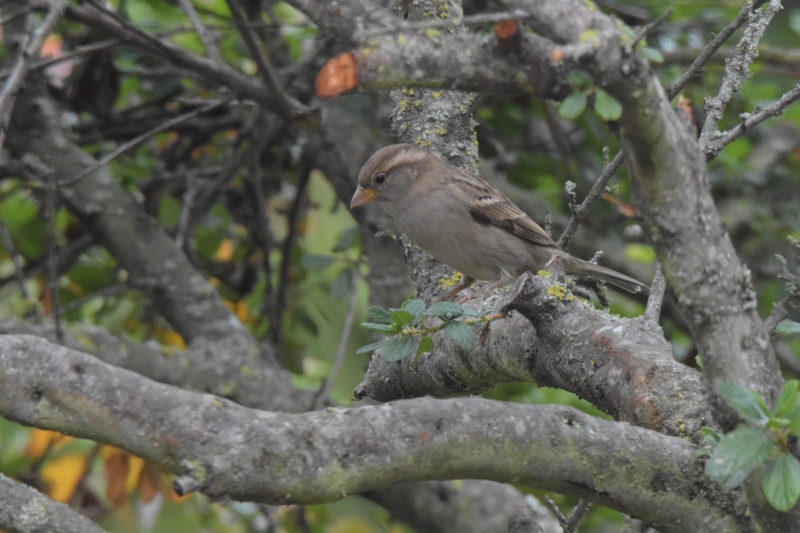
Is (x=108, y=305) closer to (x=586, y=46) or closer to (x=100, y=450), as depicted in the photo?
(x=100, y=450)

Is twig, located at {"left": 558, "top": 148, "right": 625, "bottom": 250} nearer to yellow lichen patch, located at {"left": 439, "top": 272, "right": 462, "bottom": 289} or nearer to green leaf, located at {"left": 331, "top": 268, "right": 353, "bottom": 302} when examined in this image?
yellow lichen patch, located at {"left": 439, "top": 272, "right": 462, "bottom": 289}

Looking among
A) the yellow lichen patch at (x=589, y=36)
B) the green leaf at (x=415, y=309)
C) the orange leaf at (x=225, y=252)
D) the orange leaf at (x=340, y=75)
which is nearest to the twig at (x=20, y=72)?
the green leaf at (x=415, y=309)

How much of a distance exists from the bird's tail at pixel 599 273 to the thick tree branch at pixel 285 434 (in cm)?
241

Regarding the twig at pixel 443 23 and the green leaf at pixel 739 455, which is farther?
the green leaf at pixel 739 455

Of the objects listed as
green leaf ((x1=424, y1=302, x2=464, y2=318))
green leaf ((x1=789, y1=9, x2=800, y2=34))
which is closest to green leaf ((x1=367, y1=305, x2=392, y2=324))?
green leaf ((x1=424, y1=302, x2=464, y2=318))

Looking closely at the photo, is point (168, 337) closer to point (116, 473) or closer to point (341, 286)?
point (116, 473)

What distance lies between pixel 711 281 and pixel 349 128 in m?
3.94

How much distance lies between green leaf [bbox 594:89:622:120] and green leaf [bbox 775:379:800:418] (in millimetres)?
581

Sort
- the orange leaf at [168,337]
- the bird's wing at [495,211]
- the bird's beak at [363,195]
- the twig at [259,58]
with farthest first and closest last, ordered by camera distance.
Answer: the orange leaf at [168,337], the bird's beak at [363,195], the bird's wing at [495,211], the twig at [259,58]

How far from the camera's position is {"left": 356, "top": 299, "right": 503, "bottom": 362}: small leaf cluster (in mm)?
2143

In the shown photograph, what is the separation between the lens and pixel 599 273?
4418 millimetres

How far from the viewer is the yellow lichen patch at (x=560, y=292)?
2412mm

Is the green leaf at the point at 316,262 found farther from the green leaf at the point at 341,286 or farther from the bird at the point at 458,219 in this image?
the bird at the point at 458,219

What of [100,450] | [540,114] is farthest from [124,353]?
[540,114]
